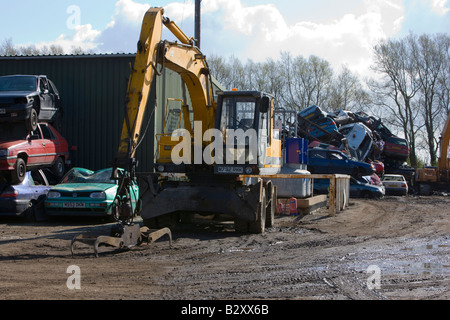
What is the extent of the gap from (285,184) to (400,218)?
3613 mm

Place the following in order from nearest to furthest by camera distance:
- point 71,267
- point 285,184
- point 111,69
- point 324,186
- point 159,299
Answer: point 159,299 < point 71,267 < point 285,184 < point 111,69 < point 324,186

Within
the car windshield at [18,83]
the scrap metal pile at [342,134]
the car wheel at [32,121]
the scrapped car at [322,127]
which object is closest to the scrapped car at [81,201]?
the car wheel at [32,121]

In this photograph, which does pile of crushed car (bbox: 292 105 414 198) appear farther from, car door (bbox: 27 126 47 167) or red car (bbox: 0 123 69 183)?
car door (bbox: 27 126 47 167)

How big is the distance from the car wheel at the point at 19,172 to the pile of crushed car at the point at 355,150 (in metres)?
8.02

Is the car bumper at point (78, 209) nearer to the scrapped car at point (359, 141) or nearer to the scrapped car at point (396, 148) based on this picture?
the scrapped car at point (359, 141)

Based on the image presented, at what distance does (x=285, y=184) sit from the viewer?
1659 cm

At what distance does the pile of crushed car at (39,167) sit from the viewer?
1293 cm

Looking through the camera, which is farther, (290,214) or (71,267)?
(290,214)

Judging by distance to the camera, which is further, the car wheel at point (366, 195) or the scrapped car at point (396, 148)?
the scrapped car at point (396, 148)

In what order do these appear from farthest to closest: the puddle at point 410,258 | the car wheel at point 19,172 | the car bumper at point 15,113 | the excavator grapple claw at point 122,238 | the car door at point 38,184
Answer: the car bumper at point 15,113 → the car door at point 38,184 → the car wheel at point 19,172 → the excavator grapple claw at point 122,238 → the puddle at point 410,258

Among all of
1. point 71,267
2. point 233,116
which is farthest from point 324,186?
point 71,267

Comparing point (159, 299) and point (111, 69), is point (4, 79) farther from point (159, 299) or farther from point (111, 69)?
point (159, 299)

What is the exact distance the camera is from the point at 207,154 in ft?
38.3

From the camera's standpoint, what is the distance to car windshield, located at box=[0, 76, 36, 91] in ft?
51.5
